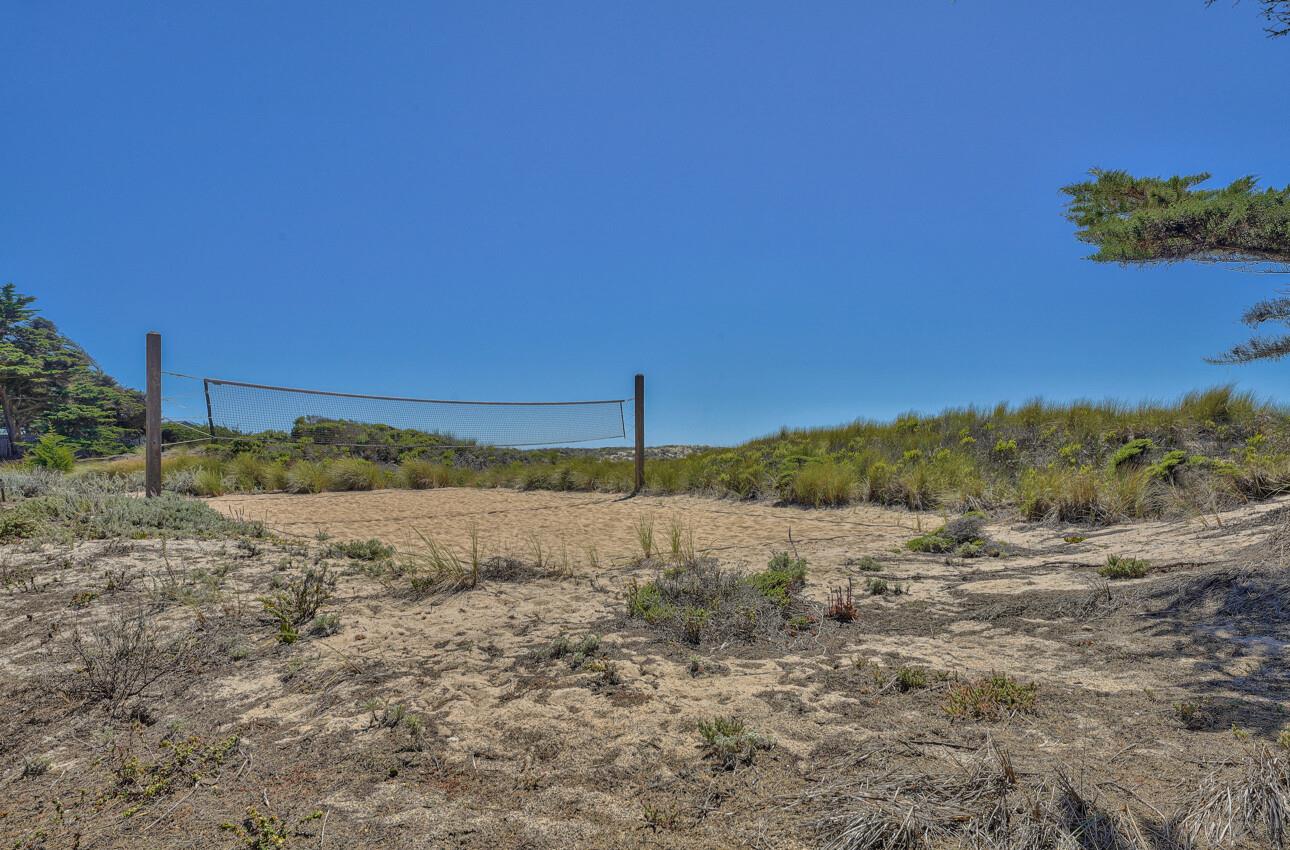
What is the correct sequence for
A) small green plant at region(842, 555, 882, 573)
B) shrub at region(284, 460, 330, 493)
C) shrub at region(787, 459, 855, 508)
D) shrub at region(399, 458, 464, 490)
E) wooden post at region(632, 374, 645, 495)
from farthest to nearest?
shrub at region(399, 458, 464, 490) < wooden post at region(632, 374, 645, 495) < shrub at region(284, 460, 330, 493) < shrub at region(787, 459, 855, 508) < small green plant at region(842, 555, 882, 573)

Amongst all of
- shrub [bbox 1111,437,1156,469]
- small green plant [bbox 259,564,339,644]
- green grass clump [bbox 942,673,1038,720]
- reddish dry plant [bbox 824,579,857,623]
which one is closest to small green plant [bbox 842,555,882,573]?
reddish dry plant [bbox 824,579,857,623]

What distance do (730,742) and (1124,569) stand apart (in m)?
3.95

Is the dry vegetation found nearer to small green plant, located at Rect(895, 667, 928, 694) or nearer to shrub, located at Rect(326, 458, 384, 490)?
small green plant, located at Rect(895, 667, 928, 694)

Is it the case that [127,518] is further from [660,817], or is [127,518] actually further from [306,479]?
[660,817]

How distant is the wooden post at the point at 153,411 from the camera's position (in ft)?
27.4

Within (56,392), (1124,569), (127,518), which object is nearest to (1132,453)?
(1124,569)

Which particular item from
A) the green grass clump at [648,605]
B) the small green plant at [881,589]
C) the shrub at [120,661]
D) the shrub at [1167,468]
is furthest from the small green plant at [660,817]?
the shrub at [1167,468]

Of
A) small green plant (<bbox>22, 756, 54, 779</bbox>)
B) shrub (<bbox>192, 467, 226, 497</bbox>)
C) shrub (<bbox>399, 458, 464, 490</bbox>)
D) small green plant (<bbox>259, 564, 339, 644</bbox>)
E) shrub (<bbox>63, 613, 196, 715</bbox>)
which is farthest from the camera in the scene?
shrub (<bbox>399, 458, 464, 490</bbox>)

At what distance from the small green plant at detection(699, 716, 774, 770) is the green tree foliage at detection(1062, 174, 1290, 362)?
142 inches

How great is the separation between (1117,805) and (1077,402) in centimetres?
1243

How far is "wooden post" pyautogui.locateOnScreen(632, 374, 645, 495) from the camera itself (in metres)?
12.7

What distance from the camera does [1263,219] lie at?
3.47 meters

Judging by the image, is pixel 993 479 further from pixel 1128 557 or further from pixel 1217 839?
pixel 1217 839

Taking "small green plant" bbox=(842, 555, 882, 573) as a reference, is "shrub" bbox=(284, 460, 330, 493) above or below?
above
